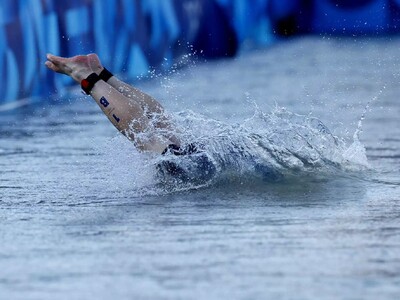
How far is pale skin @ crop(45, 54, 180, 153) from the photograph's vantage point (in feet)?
30.0

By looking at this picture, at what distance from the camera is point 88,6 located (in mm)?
18406

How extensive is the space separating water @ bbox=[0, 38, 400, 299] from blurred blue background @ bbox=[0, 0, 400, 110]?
68.4 inches

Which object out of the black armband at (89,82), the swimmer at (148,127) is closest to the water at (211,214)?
the swimmer at (148,127)

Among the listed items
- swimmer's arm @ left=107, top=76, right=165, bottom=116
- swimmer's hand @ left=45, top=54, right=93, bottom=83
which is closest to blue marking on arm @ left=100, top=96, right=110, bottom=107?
swimmer's arm @ left=107, top=76, right=165, bottom=116

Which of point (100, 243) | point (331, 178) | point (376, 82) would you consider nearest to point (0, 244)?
point (100, 243)

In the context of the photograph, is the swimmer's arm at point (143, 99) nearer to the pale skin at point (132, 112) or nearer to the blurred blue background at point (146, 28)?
the pale skin at point (132, 112)

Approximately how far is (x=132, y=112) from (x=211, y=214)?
3.99 feet

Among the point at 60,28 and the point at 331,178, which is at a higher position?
the point at 60,28

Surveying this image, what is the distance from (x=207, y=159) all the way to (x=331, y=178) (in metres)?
0.92

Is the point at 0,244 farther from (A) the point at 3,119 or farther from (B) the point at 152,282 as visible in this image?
(A) the point at 3,119

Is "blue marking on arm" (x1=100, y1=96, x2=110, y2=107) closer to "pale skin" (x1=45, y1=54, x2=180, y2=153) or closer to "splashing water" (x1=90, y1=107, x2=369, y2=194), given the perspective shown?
"pale skin" (x1=45, y1=54, x2=180, y2=153)

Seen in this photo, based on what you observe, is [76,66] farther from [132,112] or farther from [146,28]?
[146,28]

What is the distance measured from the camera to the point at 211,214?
8.31 metres

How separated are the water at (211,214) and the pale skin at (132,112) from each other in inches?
6.4
